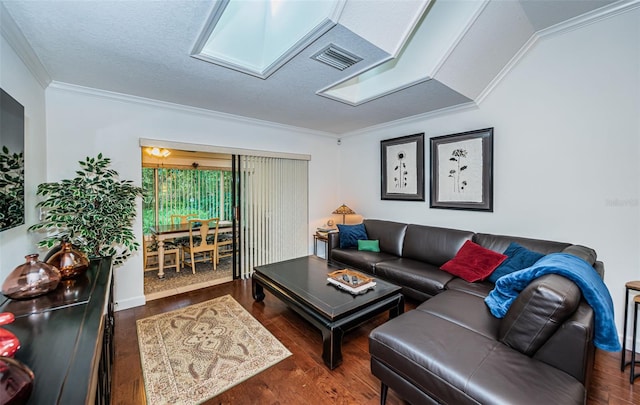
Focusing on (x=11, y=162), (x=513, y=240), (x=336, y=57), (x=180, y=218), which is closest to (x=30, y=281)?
(x=11, y=162)

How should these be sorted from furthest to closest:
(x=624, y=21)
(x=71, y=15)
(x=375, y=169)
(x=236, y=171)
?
→ (x=375, y=169) → (x=236, y=171) → (x=624, y=21) → (x=71, y=15)

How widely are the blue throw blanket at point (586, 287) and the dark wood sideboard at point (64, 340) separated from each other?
7.00ft

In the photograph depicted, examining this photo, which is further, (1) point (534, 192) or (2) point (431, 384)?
(1) point (534, 192)

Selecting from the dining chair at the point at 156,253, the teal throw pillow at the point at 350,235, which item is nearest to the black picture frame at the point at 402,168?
the teal throw pillow at the point at 350,235

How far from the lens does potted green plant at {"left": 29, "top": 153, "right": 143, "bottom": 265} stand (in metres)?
2.27

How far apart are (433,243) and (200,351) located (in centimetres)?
285

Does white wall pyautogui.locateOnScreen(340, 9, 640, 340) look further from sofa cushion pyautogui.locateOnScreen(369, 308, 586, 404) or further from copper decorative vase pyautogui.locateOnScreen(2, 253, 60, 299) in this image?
copper decorative vase pyautogui.locateOnScreen(2, 253, 60, 299)

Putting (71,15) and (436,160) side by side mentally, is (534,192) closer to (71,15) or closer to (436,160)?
(436,160)

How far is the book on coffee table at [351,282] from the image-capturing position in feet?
7.75

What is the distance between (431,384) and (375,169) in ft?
11.5

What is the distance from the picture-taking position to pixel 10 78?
5.89 ft

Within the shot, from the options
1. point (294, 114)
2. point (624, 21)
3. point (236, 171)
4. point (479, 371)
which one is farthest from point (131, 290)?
point (624, 21)

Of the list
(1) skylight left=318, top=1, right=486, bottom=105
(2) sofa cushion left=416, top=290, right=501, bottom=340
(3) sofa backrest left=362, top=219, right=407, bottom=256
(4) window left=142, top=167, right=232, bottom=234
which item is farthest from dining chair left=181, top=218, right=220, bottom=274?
(2) sofa cushion left=416, top=290, right=501, bottom=340

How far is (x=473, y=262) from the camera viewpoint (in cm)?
274
